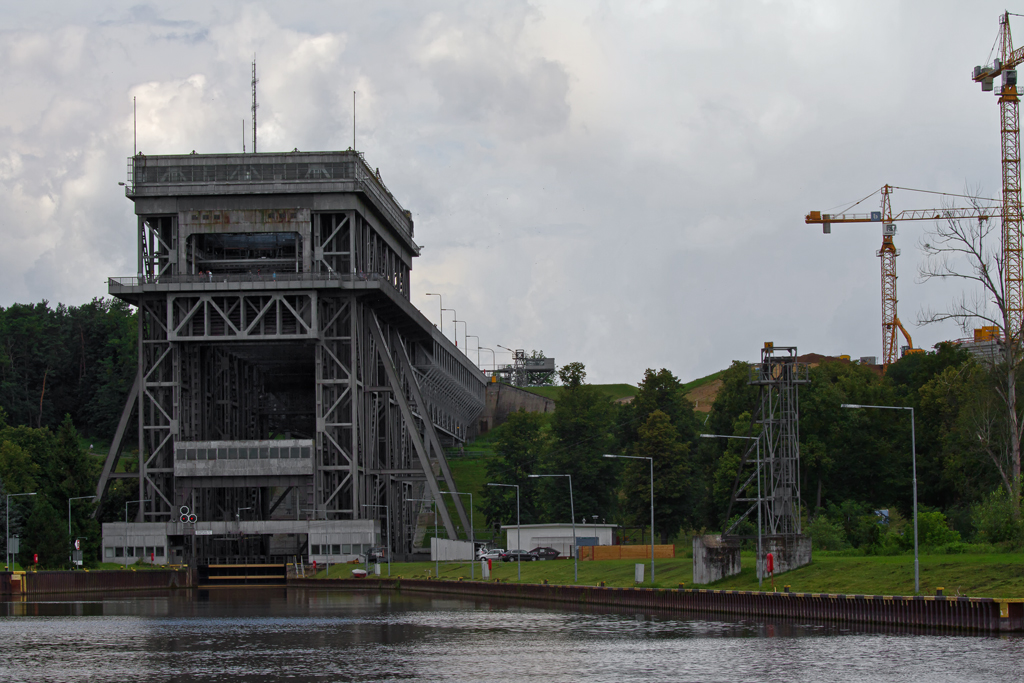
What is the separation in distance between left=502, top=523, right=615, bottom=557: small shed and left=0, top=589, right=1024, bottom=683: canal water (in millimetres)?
34690

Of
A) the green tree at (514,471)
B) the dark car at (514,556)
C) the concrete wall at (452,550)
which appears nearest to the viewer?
the dark car at (514,556)

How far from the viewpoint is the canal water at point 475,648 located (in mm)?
41031

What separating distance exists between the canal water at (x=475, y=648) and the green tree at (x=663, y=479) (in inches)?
1588

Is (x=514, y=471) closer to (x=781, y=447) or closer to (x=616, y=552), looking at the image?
(x=616, y=552)

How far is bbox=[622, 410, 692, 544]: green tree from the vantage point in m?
110

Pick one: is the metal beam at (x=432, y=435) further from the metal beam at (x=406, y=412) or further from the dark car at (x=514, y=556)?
the dark car at (x=514, y=556)

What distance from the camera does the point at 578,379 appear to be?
156m

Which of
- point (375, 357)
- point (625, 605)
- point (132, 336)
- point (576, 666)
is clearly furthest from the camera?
point (132, 336)

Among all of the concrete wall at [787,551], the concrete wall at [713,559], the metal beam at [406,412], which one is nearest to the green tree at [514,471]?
the metal beam at [406,412]

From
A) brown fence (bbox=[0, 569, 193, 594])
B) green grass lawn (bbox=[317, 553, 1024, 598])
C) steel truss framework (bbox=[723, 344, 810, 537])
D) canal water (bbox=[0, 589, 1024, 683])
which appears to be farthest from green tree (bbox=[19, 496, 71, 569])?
steel truss framework (bbox=[723, 344, 810, 537])

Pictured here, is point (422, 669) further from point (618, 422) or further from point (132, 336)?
point (132, 336)

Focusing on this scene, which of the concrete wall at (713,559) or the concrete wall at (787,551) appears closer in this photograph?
the concrete wall at (787,551)

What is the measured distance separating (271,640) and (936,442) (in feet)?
244

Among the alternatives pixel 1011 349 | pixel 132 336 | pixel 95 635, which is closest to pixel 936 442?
pixel 1011 349
